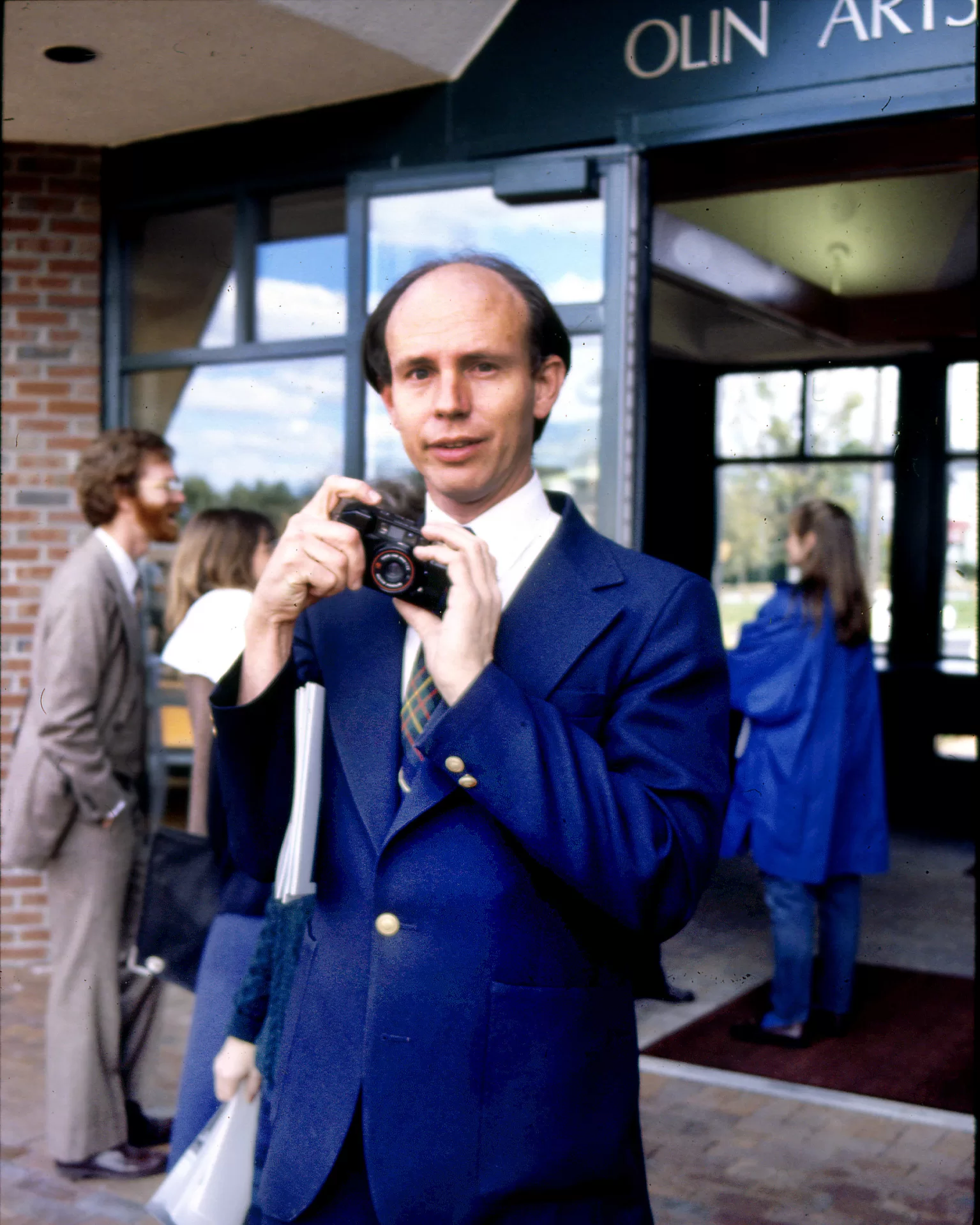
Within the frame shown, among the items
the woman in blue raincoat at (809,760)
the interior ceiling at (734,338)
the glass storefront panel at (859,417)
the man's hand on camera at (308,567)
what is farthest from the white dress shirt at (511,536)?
the glass storefront panel at (859,417)

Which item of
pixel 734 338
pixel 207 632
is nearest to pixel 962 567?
pixel 734 338

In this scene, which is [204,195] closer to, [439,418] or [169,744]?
[169,744]

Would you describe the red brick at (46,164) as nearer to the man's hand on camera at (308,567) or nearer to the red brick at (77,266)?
the red brick at (77,266)

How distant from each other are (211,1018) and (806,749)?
2.98 m

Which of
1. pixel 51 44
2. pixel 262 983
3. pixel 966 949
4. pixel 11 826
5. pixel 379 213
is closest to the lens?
pixel 262 983

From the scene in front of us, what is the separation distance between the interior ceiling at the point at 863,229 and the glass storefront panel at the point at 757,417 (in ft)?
3.89

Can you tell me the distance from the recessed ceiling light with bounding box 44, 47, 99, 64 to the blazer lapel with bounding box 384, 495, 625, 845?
3722 mm

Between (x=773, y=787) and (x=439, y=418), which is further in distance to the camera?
(x=773, y=787)

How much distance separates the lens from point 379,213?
192 inches

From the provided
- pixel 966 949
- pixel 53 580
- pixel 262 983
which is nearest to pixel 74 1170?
pixel 53 580

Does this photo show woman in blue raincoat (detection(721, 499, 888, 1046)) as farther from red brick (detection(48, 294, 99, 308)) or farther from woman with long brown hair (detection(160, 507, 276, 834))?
red brick (detection(48, 294, 99, 308))

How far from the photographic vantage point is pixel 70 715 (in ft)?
11.8

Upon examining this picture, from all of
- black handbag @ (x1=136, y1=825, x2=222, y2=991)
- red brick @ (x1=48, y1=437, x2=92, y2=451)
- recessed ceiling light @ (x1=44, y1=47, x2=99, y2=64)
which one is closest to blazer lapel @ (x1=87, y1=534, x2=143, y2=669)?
black handbag @ (x1=136, y1=825, x2=222, y2=991)

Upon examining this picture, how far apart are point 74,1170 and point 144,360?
335cm
